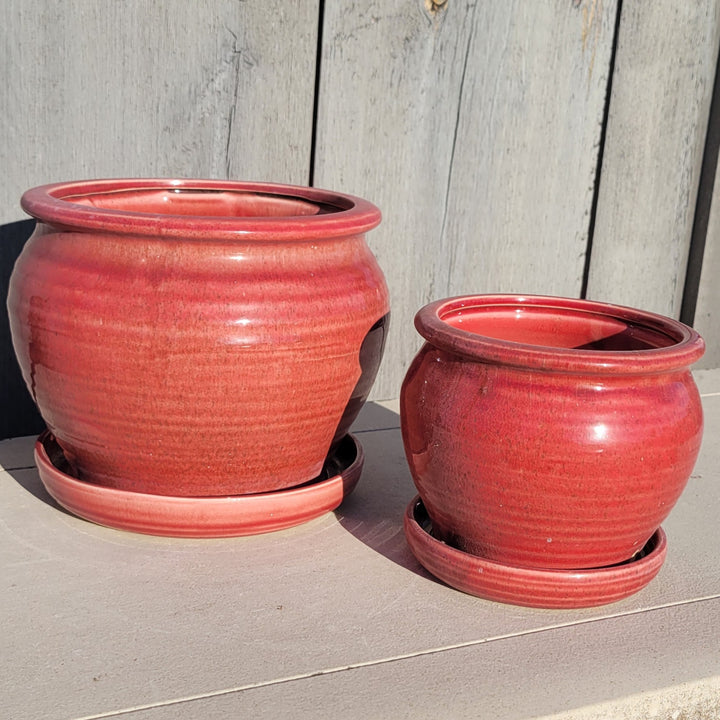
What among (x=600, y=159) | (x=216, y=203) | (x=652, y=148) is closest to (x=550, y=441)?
(x=216, y=203)

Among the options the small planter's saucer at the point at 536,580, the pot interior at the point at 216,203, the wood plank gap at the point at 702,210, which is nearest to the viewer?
the small planter's saucer at the point at 536,580

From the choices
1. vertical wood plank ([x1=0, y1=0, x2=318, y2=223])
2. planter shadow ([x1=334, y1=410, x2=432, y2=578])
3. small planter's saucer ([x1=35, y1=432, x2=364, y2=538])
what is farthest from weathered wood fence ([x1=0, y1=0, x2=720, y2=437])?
small planter's saucer ([x1=35, y1=432, x2=364, y2=538])

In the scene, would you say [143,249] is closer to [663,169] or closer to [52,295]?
[52,295]

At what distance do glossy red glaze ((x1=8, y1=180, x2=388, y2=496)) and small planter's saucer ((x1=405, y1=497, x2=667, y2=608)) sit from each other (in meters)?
0.30

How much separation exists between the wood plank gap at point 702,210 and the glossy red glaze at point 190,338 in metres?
1.33

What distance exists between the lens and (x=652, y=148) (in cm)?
249

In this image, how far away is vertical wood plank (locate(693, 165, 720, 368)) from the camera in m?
2.60

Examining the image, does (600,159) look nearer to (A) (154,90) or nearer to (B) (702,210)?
(B) (702,210)

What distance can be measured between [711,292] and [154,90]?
1574mm

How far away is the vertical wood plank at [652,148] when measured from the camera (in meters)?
2.40

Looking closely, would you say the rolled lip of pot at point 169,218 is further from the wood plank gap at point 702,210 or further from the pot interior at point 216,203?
the wood plank gap at point 702,210

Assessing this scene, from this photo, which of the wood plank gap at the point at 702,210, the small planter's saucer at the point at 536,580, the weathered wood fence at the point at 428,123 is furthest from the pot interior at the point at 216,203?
the wood plank gap at the point at 702,210

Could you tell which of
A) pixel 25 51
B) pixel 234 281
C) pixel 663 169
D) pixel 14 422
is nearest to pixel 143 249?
pixel 234 281

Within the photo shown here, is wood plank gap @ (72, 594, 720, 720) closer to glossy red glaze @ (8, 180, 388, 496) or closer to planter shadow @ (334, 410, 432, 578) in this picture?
planter shadow @ (334, 410, 432, 578)
